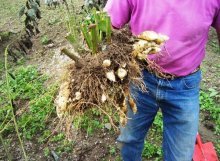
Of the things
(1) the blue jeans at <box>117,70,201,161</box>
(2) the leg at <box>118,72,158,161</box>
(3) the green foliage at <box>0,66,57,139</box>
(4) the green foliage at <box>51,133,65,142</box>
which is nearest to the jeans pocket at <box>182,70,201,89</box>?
(1) the blue jeans at <box>117,70,201,161</box>

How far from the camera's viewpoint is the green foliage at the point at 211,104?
10.5ft

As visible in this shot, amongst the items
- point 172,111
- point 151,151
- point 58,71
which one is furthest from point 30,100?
point 172,111

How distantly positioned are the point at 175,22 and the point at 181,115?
571mm

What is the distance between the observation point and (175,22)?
187 centimetres

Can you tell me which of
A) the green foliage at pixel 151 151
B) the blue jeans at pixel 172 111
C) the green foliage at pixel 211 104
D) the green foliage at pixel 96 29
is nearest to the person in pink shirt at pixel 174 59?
the blue jeans at pixel 172 111

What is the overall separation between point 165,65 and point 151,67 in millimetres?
89

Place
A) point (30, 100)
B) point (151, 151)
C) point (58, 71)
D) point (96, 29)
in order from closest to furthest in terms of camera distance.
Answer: point (96, 29), point (151, 151), point (30, 100), point (58, 71)

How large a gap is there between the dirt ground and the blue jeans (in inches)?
20.5

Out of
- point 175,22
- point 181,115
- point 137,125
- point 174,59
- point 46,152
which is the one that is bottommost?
point 46,152

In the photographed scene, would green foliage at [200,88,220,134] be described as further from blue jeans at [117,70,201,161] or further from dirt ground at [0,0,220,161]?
blue jeans at [117,70,201,161]

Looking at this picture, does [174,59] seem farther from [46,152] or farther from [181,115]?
[46,152]

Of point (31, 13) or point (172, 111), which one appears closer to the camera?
point (172, 111)

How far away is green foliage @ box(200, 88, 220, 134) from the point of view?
3.20 meters

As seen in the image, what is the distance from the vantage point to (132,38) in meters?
1.84
